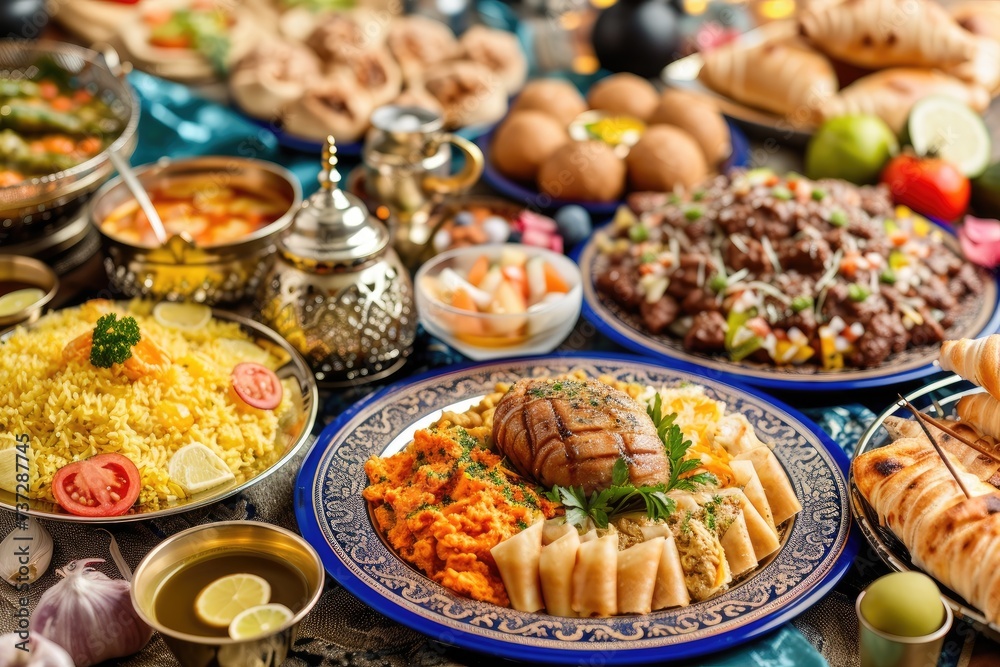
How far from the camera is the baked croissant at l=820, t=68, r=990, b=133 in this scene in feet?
19.0

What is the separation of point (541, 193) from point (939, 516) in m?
3.00

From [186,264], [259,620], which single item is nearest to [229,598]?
[259,620]

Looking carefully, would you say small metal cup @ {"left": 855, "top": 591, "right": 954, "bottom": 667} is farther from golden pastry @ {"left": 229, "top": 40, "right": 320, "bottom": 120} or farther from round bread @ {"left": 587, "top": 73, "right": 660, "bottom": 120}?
golden pastry @ {"left": 229, "top": 40, "right": 320, "bottom": 120}

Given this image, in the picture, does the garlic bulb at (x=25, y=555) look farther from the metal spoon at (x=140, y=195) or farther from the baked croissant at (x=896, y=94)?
the baked croissant at (x=896, y=94)

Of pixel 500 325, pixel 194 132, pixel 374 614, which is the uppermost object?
pixel 500 325

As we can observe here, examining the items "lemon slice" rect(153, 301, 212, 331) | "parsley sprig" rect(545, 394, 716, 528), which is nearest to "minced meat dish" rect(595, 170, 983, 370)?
"parsley sprig" rect(545, 394, 716, 528)

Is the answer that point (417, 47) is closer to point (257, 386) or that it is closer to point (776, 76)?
point (776, 76)

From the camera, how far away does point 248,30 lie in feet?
22.1

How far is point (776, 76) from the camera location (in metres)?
6.05

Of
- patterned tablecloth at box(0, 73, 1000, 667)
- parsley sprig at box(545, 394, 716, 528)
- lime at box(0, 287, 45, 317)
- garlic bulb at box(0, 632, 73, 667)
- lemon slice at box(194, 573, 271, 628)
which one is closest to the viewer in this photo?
garlic bulb at box(0, 632, 73, 667)

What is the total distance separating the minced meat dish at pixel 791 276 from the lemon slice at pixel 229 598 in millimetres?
2087

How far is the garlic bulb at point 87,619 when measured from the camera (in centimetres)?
266

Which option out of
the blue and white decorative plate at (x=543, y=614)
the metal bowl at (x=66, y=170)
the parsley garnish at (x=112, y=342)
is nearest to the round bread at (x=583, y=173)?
the blue and white decorative plate at (x=543, y=614)

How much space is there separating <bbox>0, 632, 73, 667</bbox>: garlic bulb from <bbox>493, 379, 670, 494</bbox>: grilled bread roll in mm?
1398
